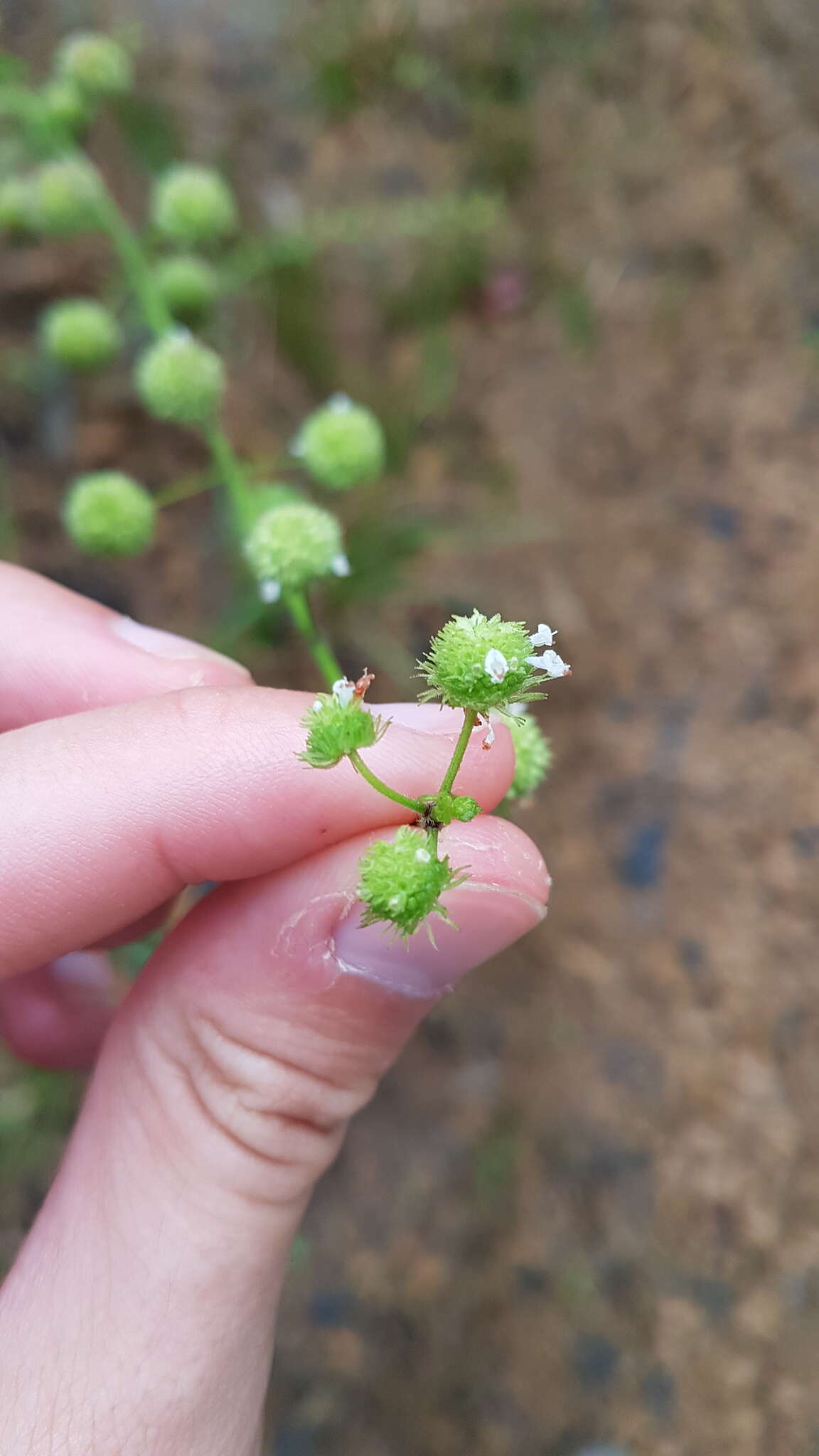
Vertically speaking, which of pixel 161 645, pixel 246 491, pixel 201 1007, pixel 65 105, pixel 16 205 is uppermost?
pixel 65 105

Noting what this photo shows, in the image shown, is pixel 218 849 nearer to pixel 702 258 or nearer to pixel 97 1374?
pixel 97 1374

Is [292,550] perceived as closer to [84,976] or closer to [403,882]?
[403,882]

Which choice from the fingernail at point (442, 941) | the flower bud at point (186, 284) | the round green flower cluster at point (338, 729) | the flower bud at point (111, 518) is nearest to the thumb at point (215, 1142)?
the fingernail at point (442, 941)

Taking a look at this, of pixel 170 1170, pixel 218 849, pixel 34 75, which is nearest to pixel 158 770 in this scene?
pixel 218 849

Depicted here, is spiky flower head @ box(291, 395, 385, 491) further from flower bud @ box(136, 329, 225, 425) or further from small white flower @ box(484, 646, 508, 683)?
small white flower @ box(484, 646, 508, 683)

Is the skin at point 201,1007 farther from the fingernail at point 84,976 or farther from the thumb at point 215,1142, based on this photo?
the fingernail at point 84,976

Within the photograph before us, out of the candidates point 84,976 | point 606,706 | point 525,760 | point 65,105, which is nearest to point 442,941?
point 525,760
